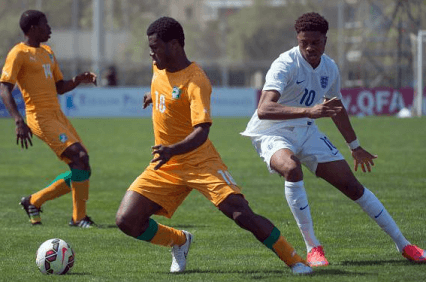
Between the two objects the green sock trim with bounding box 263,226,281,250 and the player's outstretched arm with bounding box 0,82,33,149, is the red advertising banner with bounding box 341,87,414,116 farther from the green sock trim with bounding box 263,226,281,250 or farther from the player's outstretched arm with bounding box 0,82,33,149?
the green sock trim with bounding box 263,226,281,250

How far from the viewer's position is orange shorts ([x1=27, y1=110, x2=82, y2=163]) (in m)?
10.7

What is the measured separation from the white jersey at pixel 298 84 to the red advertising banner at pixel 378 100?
2748cm

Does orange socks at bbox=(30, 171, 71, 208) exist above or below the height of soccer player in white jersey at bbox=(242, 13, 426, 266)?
below

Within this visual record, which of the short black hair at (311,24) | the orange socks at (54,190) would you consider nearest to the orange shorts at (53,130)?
the orange socks at (54,190)

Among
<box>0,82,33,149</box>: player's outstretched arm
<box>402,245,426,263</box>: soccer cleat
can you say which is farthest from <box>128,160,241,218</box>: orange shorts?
<box>0,82,33,149</box>: player's outstretched arm

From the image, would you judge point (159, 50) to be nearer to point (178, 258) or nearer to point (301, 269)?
point (178, 258)

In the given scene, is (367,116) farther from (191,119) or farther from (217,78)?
(191,119)

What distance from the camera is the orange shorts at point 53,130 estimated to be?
10.7 m

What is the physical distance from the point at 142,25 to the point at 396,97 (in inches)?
1318

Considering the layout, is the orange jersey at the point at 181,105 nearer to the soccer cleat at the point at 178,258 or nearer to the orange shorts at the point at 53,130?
the soccer cleat at the point at 178,258

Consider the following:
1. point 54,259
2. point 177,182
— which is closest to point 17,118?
point 54,259

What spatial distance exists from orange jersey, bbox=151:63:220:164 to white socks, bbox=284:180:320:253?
0.75 meters

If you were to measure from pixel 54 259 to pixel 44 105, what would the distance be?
139 inches

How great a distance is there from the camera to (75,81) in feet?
35.6
